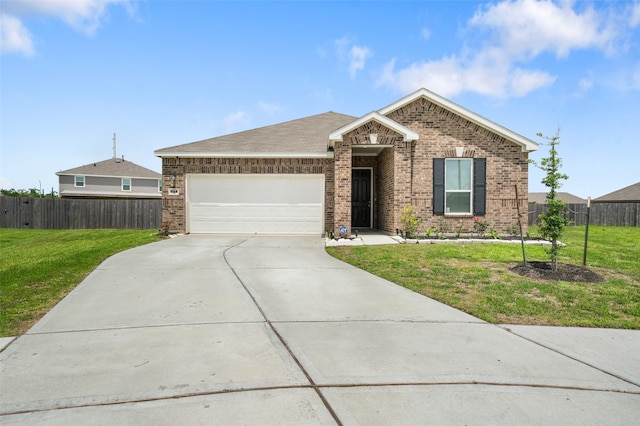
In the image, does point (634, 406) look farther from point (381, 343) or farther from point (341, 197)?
point (341, 197)

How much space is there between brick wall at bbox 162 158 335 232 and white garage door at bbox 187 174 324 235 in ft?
0.70

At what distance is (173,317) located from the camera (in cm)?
494

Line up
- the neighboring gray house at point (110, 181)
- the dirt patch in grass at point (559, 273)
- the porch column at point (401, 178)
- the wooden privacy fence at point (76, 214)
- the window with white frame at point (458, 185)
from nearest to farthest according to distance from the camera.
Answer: the dirt patch in grass at point (559, 273) < the porch column at point (401, 178) < the window with white frame at point (458, 185) < the wooden privacy fence at point (76, 214) < the neighboring gray house at point (110, 181)

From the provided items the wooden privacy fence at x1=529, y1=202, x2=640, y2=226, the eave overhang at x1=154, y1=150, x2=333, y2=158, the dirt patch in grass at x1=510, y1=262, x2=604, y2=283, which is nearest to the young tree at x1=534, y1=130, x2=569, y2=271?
the dirt patch in grass at x1=510, y1=262, x2=604, y2=283

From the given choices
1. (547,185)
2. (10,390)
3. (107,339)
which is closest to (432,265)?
(547,185)

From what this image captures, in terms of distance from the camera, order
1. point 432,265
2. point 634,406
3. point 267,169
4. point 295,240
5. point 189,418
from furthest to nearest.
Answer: point 267,169 → point 295,240 → point 432,265 → point 634,406 → point 189,418

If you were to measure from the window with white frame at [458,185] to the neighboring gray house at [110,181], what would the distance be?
1260 inches

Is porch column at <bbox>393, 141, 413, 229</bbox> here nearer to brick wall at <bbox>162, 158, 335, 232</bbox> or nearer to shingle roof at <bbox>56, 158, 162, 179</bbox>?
brick wall at <bbox>162, 158, 335, 232</bbox>

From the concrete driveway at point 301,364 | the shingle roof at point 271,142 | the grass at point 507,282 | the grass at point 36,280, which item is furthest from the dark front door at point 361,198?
the concrete driveway at point 301,364

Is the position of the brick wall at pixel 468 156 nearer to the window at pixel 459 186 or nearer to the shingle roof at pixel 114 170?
the window at pixel 459 186

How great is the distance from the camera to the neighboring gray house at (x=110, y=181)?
36594 millimetres

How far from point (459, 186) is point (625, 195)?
1277 inches

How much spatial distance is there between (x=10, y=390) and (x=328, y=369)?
2.51 metres

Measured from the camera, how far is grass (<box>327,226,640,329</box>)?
17.2ft
